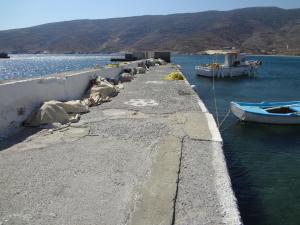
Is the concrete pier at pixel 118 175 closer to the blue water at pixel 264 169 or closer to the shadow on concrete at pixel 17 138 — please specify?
the shadow on concrete at pixel 17 138

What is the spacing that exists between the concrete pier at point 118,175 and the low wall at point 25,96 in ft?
1.72

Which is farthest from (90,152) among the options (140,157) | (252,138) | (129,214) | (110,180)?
(252,138)

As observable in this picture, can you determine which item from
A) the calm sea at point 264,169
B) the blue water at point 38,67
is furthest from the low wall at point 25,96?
the blue water at point 38,67

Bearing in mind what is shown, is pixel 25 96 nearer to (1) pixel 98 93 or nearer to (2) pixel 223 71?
(1) pixel 98 93

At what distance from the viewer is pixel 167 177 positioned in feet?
17.7

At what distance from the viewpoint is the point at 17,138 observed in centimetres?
795

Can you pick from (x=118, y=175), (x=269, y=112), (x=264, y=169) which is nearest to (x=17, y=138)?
(x=118, y=175)

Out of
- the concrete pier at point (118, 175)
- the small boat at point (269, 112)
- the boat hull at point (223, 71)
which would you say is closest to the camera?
the concrete pier at point (118, 175)

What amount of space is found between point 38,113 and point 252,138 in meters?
8.19

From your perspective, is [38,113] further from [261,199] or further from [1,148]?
[261,199]

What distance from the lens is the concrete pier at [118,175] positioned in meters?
4.35

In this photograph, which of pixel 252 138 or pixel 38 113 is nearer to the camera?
pixel 38 113

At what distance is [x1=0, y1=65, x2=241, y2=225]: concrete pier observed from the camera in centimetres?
435

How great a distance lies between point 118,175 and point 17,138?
11.8ft
